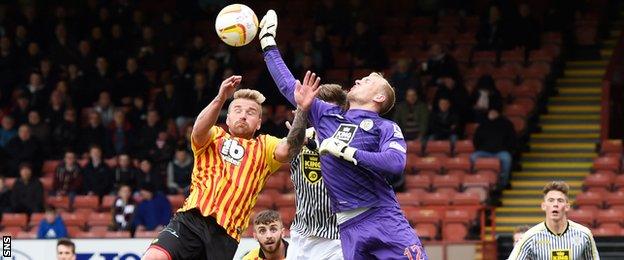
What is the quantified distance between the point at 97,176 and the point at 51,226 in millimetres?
1829

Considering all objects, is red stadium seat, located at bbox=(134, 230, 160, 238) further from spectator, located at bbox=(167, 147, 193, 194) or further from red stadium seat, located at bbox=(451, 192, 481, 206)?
red stadium seat, located at bbox=(451, 192, 481, 206)

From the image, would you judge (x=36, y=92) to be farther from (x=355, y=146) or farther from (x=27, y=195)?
(x=355, y=146)

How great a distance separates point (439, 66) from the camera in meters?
22.2

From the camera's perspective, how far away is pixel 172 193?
20859 mm

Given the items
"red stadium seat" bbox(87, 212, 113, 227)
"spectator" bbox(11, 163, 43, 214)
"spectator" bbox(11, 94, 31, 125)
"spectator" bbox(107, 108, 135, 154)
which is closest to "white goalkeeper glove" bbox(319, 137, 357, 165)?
"red stadium seat" bbox(87, 212, 113, 227)

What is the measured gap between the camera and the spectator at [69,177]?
2161 cm

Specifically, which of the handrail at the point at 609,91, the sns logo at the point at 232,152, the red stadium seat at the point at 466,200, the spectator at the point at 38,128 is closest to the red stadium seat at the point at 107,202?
the spectator at the point at 38,128

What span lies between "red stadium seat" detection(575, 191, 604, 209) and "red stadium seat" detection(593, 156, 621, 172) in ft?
3.26

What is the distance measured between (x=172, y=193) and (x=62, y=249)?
8.13 meters

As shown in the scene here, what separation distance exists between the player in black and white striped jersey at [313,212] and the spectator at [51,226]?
898 cm

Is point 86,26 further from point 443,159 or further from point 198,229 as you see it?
point 198,229

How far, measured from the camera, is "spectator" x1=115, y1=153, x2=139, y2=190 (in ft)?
69.5

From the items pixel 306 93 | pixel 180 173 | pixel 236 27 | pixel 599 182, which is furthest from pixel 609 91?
pixel 306 93

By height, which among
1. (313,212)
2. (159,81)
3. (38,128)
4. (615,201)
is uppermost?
(159,81)
